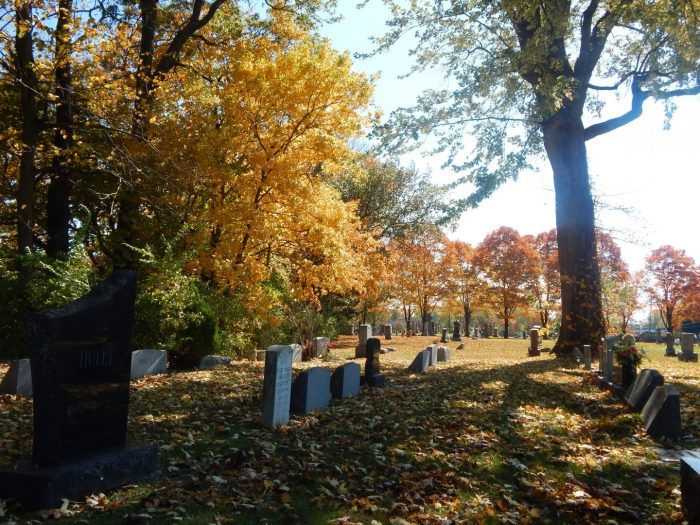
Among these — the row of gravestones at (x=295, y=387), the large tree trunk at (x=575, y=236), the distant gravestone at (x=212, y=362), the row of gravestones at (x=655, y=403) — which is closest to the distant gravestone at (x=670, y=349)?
the large tree trunk at (x=575, y=236)

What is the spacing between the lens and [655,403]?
277 inches


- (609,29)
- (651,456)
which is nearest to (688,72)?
(609,29)

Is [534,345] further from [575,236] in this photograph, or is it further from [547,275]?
[547,275]

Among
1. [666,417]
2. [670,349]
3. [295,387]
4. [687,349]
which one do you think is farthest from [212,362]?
[670,349]

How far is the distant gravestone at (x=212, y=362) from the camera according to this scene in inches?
472

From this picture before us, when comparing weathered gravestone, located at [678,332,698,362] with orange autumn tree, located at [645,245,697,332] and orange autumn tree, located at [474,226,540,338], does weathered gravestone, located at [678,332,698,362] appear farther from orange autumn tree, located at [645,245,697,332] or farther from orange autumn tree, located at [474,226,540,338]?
orange autumn tree, located at [645,245,697,332]

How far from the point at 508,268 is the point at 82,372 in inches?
1842

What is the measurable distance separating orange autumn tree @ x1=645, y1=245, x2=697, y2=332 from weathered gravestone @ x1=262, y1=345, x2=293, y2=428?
5415 centimetres

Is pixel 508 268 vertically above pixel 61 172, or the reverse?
pixel 508 268

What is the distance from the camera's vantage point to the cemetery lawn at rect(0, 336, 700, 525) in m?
4.21

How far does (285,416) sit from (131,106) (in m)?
10.7

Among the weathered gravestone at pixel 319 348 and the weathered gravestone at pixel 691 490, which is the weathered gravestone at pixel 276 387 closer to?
the weathered gravestone at pixel 691 490

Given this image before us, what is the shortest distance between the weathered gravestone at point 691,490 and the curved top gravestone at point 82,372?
4.82 metres

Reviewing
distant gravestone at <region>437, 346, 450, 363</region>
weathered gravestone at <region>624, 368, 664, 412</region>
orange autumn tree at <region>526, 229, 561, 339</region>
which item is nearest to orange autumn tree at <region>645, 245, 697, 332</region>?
orange autumn tree at <region>526, 229, 561, 339</region>
